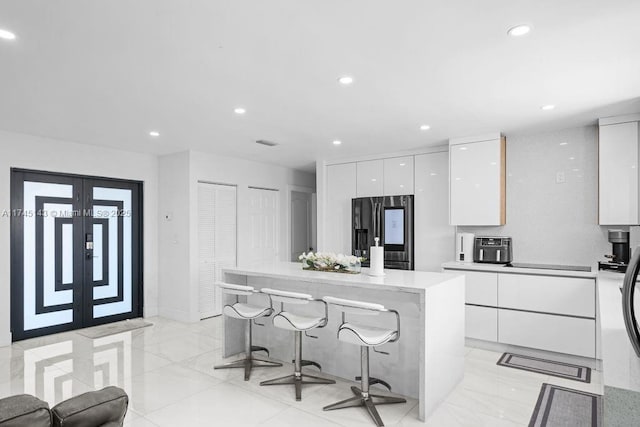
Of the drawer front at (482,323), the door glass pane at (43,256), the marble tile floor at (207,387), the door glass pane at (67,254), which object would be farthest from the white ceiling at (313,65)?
the marble tile floor at (207,387)

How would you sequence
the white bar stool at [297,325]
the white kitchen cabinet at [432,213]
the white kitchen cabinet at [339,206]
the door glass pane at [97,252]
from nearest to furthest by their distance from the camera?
the white bar stool at [297,325]
the white kitchen cabinet at [432,213]
the door glass pane at [97,252]
the white kitchen cabinet at [339,206]

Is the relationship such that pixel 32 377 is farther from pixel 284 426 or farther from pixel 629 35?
pixel 629 35

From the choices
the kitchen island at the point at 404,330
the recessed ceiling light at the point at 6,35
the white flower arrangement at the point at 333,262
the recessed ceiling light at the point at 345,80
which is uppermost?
the recessed ceiling light at the point at 6,35

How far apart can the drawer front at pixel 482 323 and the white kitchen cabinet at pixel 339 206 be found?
82.6 inches

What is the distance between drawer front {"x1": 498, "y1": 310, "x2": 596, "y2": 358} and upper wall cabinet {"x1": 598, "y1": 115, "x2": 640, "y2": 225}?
1.07 meters

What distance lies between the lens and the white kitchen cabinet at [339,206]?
6.02m

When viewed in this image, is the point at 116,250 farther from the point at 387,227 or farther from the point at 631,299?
the point at 631,299

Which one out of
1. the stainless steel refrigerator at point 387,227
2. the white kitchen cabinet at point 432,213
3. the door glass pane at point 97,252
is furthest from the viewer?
the stainless steel refrigerator at point 387,227

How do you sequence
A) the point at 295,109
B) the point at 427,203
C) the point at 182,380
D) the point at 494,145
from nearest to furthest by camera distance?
1. the point at 182,380
2. the point at 295,109
3. the point at 494,145
4. the point at 427,203

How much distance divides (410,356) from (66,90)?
346 cm

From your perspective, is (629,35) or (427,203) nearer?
(629,35)

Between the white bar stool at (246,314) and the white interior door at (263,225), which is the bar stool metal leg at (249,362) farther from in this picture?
the white interior door at (263,225)

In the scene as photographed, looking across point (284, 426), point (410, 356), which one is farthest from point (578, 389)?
point (284, 426)

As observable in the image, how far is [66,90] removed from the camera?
123 inches
